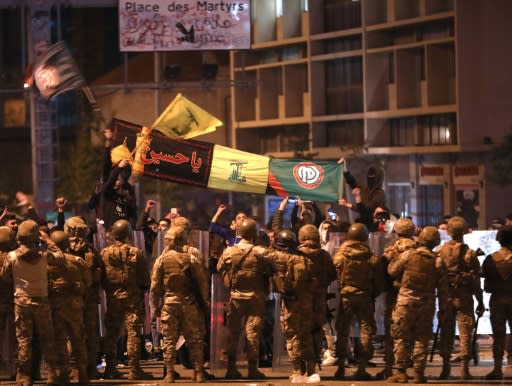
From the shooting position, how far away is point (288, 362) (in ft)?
56.0

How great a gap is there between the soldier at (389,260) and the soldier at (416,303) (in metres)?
0.14

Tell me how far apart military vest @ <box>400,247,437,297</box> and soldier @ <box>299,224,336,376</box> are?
97 centimetres

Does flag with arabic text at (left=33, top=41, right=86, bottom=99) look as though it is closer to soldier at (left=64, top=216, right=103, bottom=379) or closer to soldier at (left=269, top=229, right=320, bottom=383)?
soldier at (left=64, top=216, right=103, bottom=379)

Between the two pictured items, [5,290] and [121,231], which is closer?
[5,290]

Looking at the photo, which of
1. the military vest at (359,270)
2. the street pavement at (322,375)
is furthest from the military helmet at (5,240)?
the military vest at (359,270)

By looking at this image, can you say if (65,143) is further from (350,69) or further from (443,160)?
(443,160)

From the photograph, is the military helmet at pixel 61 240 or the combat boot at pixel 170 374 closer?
the military helmet at pixel 61 240

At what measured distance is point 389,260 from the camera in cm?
1593

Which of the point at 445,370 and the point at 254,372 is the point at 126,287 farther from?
the point at 445,370

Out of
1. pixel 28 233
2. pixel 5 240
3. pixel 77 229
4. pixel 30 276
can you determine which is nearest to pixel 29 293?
pixel 30 276

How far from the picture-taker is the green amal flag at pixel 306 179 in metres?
19.3

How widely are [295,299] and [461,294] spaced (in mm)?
2045

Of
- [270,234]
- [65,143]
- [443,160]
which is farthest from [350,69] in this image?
[270,234]

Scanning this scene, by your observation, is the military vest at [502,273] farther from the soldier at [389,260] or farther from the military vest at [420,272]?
the soldier at [389,260]
